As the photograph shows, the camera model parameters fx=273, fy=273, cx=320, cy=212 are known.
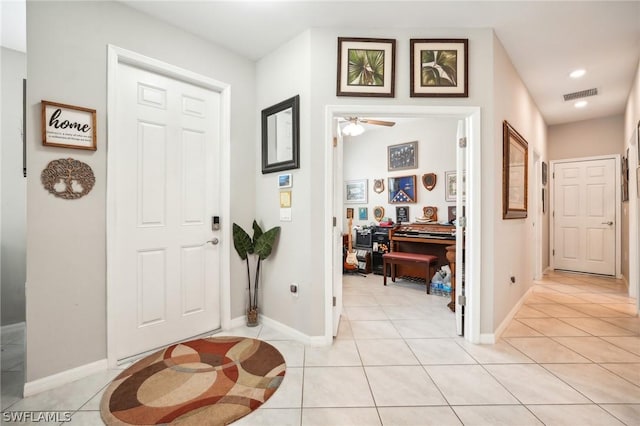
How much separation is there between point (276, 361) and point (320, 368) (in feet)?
1.12

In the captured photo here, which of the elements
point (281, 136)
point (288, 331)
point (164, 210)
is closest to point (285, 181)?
point (281, 136)

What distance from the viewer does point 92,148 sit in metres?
1.89

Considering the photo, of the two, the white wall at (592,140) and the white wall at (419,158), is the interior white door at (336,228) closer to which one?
the white wall at (419,158)

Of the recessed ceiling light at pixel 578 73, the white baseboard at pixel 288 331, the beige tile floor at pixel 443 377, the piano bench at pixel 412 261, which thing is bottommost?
the beige tile floor at pixel 443 377

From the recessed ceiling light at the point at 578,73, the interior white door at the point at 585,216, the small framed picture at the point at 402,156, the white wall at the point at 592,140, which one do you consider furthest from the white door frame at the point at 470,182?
the interior white door at the point at 585,216

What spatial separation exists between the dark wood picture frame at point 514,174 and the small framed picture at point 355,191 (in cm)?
282

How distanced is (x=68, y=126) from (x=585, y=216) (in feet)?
22.9

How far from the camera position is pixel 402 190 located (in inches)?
198

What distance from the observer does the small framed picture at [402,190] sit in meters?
4.87

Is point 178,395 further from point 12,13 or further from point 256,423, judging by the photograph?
point 12,13

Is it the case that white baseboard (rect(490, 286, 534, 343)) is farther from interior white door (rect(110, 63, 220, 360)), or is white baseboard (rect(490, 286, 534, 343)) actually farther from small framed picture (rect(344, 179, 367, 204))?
small framed picture (rect(344, 179, 367, 204))

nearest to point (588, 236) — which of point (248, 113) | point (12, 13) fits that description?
point (248, 113)

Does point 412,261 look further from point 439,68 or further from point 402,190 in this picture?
point 439,68

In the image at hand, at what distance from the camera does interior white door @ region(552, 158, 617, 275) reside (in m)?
4.55
